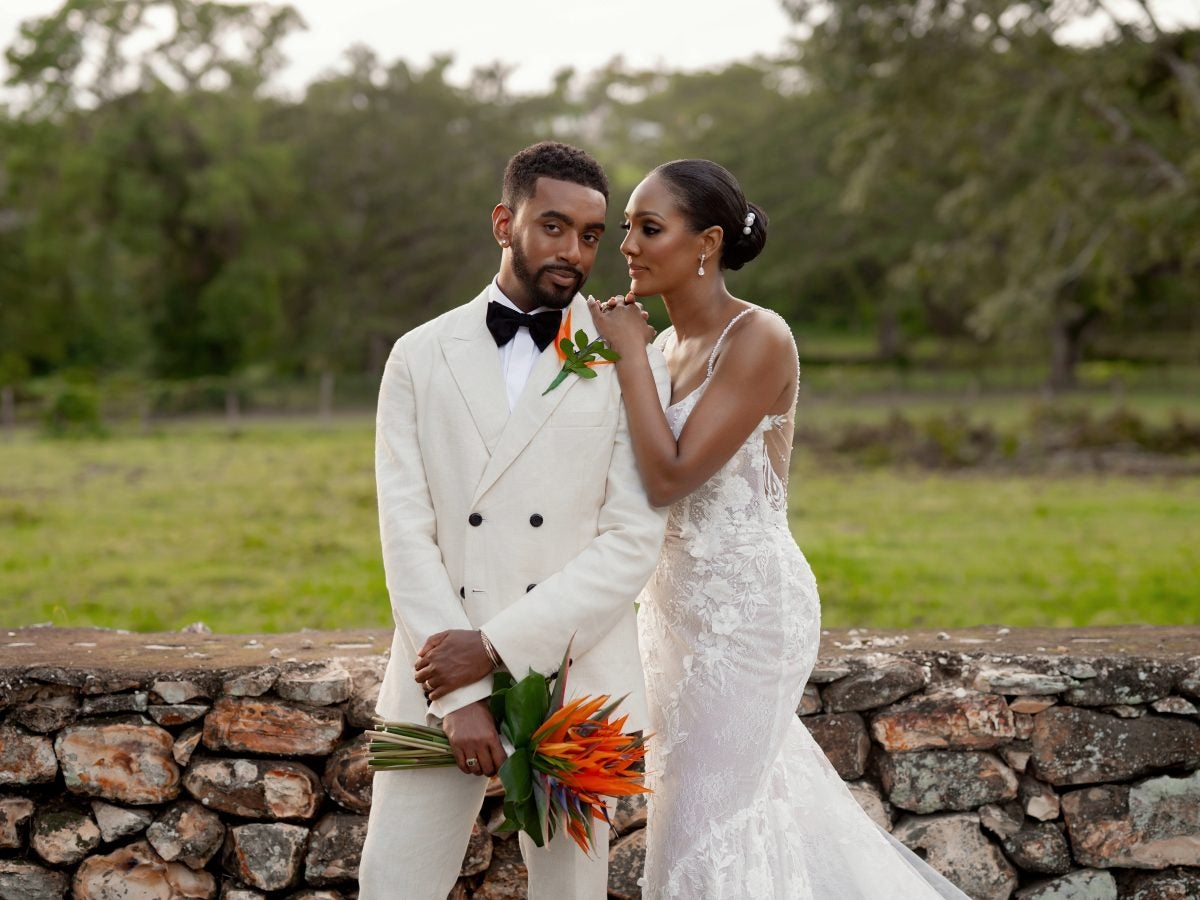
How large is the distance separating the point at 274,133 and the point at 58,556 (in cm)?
2579

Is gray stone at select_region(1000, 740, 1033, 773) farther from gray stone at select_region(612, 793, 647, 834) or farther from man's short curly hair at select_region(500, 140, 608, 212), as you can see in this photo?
man's short curly hair at select_region(500, 140, 608, 212)

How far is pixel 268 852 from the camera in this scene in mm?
3633

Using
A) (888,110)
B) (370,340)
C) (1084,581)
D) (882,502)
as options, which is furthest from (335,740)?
(370,340)

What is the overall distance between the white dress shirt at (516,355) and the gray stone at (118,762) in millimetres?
1585

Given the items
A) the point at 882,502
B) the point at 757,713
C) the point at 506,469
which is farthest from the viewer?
the point at 882,502

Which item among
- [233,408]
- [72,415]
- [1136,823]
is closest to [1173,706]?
[1136,823]

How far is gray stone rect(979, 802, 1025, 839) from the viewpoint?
375cm

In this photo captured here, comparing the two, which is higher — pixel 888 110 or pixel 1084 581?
pixel 888 110

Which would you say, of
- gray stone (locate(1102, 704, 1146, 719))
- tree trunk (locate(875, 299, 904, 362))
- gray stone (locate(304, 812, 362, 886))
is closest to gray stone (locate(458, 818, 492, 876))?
gray stone (locate(304, 812, 362, 886))

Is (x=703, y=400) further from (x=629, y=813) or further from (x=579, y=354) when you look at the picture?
(x=629, y=813)

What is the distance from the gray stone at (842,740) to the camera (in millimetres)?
3746

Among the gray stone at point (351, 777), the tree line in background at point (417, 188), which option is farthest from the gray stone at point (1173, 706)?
the tree line in background at point (417, 188)

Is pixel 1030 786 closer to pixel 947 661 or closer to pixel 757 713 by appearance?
pixel 947 661

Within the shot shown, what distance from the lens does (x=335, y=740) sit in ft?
12.0
